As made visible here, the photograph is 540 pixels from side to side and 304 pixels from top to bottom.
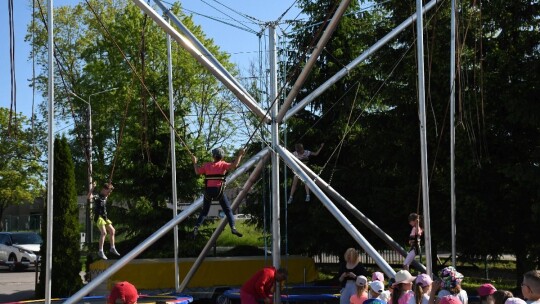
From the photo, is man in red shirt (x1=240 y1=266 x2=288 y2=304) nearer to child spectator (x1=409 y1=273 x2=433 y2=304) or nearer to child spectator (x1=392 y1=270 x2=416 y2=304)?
child spectator (x1=392 y1=270 x2=416 y2=304)

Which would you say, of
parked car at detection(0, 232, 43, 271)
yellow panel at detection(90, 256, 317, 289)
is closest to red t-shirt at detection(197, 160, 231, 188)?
yellow panel at detection(90, 256, 317, 289)

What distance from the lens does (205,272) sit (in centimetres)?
1555

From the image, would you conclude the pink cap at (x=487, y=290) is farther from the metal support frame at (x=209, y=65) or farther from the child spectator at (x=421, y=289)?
the metal support frame at (x=209, y=65)

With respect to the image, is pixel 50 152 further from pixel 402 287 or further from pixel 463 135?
pixel 463 135

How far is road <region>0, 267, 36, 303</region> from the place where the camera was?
1808 centimetres

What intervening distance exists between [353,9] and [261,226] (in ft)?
19.4

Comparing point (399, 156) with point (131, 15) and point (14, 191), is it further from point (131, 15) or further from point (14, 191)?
point (14, 191)

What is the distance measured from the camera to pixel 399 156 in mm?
17359

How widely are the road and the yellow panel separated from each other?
11.1 ft

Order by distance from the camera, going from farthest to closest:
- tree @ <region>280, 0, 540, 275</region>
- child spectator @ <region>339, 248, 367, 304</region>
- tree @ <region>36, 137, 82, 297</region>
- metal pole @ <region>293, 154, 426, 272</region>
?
tree @ <region>36, 137, 82, 297</region>, tree @ <region>280, 0, 540, 275</region>, metal pole @ <region>293, 154, 426, 272</region>, child spectator @ <region>339, 248, 367, 304</region>

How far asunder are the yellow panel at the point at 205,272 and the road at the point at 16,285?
339 centimetres

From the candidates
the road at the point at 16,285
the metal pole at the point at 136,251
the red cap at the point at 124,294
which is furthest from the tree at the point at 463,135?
the red cap at the point at 124,294

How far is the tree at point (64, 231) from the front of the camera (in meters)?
15.6

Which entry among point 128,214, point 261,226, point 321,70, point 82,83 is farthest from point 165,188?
point 82,83
